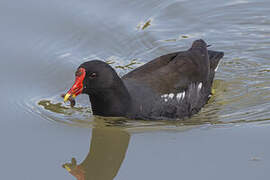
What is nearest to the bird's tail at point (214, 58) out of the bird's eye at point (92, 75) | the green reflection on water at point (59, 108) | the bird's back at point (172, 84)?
the bird's back at point (172, 84)

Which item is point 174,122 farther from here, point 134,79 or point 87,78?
point 87,78

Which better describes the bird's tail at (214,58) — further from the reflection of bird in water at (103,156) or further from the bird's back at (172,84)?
the reflection of bird in water at (103,156)

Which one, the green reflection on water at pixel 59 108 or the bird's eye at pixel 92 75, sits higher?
the bird's eye at pixel 92 75

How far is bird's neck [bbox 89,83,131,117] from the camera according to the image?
7.51m

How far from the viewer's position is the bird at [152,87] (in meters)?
7.32

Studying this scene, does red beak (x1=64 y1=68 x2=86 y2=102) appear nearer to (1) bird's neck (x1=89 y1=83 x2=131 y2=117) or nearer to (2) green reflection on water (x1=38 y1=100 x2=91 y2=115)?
(1) bird's neck (x1=89 y1=83 x2=131 y2=117)

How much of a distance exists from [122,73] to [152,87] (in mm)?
1435

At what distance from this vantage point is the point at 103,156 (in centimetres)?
718

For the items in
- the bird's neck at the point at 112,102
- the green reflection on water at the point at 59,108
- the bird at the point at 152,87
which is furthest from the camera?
the green reflection on water at the point at 59,108

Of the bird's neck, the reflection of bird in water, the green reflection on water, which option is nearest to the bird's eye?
the bird's neck

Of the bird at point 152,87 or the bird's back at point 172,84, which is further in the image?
the bird's back at point 172,84

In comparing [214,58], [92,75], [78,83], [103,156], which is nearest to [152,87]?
[92,75]

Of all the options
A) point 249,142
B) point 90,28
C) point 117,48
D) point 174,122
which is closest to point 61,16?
point 90,28

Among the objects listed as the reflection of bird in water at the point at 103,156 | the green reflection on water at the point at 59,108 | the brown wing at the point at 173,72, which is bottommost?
the reflection of bird in water at the point at 103,156
